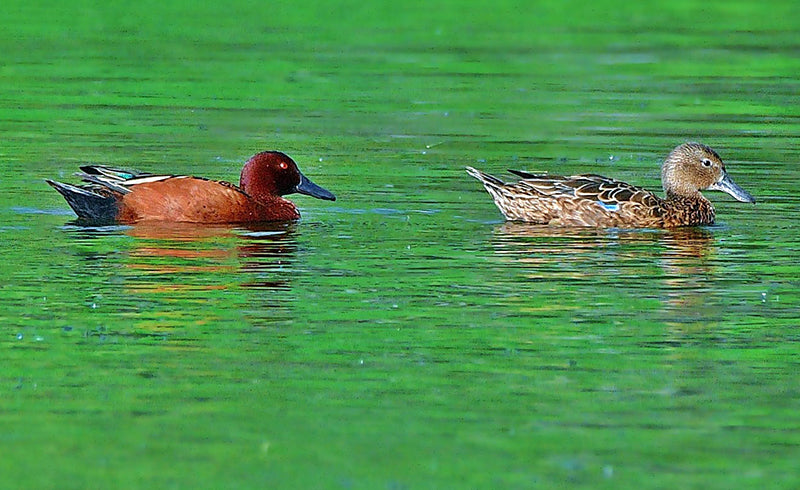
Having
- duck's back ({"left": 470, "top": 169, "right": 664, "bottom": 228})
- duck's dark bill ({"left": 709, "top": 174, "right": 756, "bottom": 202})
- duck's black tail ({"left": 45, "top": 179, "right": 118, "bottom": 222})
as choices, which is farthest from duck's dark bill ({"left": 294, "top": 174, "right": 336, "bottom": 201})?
duck's dark bill ({"left": 709, "top": 174, "right": 756, "bottom": 202})

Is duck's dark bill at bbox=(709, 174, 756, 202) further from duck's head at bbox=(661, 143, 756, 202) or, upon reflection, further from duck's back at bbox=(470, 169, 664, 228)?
duck's back at bbox=(470, 169, 664, 228)

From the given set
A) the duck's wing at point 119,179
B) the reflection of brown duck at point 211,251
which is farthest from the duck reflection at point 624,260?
the duck's wing at point 119,179

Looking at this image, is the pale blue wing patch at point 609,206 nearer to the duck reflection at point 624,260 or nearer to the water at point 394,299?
the duck reflection at point 624,260

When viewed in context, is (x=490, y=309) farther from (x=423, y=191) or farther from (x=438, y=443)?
(x=423, y=191)

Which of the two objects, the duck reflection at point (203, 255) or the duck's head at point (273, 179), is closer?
A: the duck reflection at point (203, 255)

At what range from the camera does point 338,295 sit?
10.5 m

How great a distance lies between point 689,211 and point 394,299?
13.3ft

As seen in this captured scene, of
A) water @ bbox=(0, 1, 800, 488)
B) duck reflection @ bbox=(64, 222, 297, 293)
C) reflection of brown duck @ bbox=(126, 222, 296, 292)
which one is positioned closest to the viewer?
water @ bbox=(0, 1, 800, 488)

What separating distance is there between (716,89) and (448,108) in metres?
3.95

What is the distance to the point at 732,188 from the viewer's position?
14.1 m

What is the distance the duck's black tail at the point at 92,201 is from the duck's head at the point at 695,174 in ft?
13.7

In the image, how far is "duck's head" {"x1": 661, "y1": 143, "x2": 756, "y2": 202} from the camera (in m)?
14.2

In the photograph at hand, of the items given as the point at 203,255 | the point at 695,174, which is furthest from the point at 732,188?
the point at 203,255

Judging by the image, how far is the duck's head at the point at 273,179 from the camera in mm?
13789
